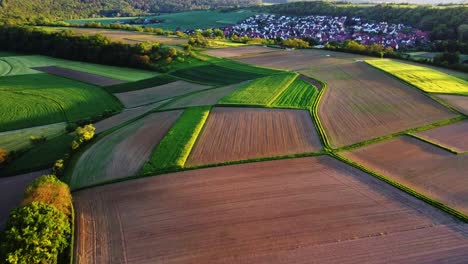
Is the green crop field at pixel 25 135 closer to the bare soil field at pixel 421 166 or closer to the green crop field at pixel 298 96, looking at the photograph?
the green crop field at pixel 298 96

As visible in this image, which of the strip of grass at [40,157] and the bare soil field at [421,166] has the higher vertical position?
the bare soil field at [421,166]

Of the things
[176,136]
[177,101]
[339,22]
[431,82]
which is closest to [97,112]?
[177,101]

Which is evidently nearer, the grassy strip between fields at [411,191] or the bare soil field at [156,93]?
the grassy strip between fields at [411,191]

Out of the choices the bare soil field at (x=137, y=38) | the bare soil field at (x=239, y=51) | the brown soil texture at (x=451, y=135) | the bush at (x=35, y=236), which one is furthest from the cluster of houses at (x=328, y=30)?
the bush at (x=35, y=236)

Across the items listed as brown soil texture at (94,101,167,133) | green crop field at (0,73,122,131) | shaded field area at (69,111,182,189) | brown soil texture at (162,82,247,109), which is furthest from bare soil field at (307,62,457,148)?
green crop field at (0,73,122,131)

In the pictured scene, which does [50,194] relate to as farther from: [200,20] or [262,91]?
[200,20]

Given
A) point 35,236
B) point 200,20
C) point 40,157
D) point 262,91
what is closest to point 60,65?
point 40,157

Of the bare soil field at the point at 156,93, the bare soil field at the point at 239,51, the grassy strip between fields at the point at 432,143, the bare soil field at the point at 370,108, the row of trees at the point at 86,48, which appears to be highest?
the row of trees at the point at 86,48

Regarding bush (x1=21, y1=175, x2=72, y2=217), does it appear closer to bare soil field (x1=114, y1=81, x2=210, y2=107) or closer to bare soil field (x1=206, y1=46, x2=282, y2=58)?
bare soil field (x1=114, y1=81, x2=210, y2=107)
